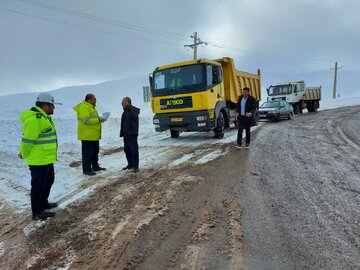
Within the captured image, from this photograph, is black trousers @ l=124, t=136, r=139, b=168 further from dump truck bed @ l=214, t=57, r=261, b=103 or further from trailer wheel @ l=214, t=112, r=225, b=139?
dump truck bed @ l=214, t=57, r=261, b=103

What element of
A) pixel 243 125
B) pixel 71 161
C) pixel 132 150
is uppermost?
pixel 243 125

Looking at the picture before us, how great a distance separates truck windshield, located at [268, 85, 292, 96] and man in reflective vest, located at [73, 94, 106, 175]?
2159cm

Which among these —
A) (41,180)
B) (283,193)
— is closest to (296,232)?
(283,193)

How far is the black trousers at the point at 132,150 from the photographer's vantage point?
24.7ft

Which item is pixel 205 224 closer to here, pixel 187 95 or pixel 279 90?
pixel 187 95

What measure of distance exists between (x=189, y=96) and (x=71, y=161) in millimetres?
4512

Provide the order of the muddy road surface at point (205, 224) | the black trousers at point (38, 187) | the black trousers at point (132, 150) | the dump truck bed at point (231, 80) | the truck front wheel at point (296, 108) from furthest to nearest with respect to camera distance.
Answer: the truck front wheel at point (296, 108) < the dump truck bed at point (231, 80) < the black trousers at point (132, 150) < the black trousers at point (38, 187) < the muddy road surface at point (205, 224)

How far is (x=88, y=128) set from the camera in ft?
24.0

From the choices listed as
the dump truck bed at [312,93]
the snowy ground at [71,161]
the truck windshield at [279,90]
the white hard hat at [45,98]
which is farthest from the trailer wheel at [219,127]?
A: the dump truck bed at [312,93]

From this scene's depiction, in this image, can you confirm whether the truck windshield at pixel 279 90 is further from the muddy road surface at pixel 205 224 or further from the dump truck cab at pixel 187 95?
the muddy road surface at pixel 205 224

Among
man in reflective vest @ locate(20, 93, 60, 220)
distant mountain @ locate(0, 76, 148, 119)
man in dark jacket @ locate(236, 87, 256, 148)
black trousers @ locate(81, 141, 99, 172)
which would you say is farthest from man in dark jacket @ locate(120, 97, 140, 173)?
distant mountain @ locate(0, 76, 148, 119)

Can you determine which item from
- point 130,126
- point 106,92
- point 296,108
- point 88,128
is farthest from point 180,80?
point 106,92

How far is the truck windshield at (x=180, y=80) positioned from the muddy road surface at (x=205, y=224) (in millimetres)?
4969

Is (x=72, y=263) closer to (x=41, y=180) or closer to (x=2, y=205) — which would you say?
(x=41, y=180)
